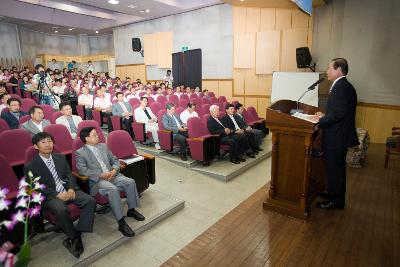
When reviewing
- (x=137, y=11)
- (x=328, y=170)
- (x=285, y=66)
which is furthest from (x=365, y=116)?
(x=137, y=11)

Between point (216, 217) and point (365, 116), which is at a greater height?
point (365, 116)

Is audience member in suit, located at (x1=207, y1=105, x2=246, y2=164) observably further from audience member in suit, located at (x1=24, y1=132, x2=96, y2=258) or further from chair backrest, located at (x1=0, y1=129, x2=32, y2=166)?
chair backrest, located at (x1=0, y1=129, x2=32, y2=166)

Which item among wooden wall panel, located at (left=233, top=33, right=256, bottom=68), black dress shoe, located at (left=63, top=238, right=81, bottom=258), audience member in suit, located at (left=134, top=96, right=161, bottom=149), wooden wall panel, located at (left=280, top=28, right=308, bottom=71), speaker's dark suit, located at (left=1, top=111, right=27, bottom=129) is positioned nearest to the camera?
black dress shoe, located at (left=63, top=238, right=81, bottom=258)

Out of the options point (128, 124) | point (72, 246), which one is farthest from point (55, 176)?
point (128, 124)

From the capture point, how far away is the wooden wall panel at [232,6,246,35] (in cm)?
835

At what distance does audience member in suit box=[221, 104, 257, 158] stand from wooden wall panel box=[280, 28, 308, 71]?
356cm

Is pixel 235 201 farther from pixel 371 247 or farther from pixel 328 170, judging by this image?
pixel 371 247

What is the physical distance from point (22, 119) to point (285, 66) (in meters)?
6.53

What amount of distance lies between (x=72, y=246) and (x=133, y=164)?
3.33ft

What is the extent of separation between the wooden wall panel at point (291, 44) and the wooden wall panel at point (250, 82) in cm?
93

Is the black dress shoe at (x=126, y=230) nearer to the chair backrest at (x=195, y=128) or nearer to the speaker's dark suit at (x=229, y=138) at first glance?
the chair backrest at (x=195, y=128)

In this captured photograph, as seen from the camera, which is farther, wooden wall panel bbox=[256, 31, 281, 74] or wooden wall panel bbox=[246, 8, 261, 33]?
wooden wall panel bbox=[246, 8, 261, 33]

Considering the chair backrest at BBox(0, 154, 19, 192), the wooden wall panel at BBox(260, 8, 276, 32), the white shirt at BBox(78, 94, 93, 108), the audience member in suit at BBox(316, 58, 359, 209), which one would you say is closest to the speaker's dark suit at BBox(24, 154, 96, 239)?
the chair backrest at BBox(0, 154, 19, 192)

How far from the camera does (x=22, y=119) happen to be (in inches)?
162
